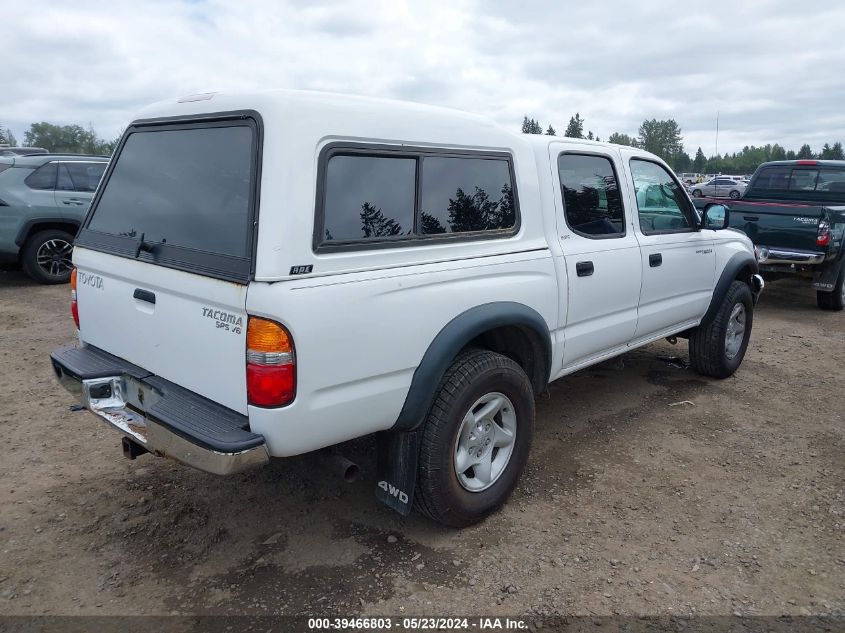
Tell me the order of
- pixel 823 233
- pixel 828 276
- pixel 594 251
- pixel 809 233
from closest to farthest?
pixel 594 251
pixel 823 233
pixel 809 233
pixel 828 276

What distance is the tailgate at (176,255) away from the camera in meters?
2.43

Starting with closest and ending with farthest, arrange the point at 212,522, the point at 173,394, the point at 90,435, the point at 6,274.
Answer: the point at 173,394
the point at 212,522
the point at 90,435
the point at 6,274

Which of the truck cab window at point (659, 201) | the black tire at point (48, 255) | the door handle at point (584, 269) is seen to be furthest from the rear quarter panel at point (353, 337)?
the black tire at point (48, 255)

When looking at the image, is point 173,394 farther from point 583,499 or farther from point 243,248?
point 583,499

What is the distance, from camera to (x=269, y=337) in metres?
2.28

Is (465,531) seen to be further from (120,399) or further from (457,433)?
(120,399)

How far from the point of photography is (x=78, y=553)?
9.62 ft

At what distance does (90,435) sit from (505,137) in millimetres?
3231

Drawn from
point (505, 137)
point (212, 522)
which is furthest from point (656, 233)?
point (212, 522)

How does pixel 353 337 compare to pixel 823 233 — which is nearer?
pixel 353 337

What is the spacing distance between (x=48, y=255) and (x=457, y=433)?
7.97 metres

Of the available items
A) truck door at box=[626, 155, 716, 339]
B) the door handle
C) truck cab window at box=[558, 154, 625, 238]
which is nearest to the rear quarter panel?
the door handle

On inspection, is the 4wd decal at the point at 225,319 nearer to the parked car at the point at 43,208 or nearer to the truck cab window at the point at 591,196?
the truck cab window at the point at 591,196

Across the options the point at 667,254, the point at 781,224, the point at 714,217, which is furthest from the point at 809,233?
the point at 667,254
